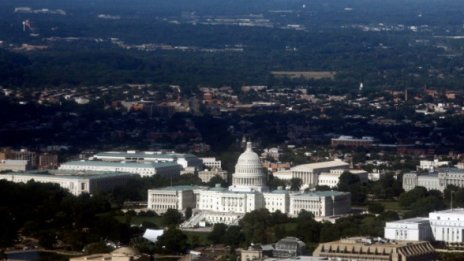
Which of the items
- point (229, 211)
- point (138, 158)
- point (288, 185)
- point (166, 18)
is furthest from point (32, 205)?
point (166, 18)

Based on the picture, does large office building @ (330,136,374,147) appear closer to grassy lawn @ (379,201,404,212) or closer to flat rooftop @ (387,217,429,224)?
grassy lawn @ (379,201,404,212)

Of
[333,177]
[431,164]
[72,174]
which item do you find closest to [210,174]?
[333,177]

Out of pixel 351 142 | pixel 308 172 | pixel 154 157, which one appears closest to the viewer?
pixel 308 172

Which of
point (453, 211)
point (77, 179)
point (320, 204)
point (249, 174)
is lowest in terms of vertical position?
point (320, 204)

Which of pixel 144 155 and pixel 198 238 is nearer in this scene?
pixel 198 238

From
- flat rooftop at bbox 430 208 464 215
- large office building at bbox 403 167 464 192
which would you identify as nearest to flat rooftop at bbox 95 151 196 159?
large office building at bbox 403 167 464 192

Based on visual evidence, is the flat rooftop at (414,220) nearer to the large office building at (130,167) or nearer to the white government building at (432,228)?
the white government building at (432,228)

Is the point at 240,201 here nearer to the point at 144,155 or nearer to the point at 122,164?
the point at 122,164
